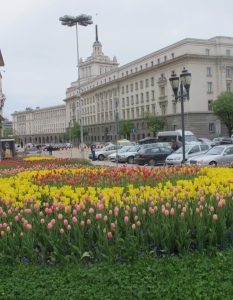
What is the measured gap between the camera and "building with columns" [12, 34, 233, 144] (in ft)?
229

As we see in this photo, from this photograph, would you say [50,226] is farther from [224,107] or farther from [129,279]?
[224,107]

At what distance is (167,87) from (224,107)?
1579 centimetres

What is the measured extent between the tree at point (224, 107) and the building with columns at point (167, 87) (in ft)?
6.13

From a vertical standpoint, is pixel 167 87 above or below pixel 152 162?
above

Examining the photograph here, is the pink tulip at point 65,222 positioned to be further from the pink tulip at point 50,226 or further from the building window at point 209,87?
the building window at point 209,87

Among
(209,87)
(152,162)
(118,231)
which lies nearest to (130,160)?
(152,162)

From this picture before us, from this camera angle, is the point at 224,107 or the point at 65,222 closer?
the point at 65,222

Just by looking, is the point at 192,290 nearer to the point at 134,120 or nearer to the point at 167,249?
the point at 167,249

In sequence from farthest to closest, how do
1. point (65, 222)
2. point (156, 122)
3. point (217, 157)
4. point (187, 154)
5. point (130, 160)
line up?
point (156, 122) → point (130, 160) → point (187, 154) → point (217, 157) → point (65, 222)

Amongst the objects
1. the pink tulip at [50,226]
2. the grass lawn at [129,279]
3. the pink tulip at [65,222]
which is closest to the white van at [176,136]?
the pink tulip at [65,222]

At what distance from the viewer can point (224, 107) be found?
64750mm

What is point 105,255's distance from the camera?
4.46 m

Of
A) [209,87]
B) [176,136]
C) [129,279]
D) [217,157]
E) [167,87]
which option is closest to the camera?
[129,279]

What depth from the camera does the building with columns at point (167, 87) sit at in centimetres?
6969
